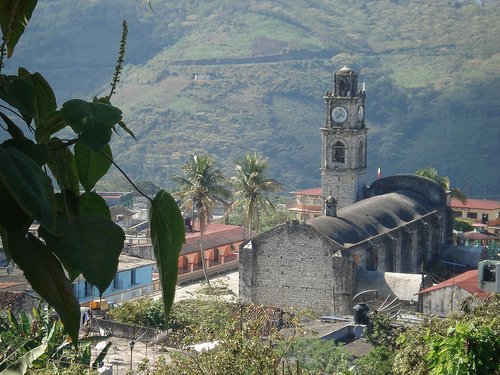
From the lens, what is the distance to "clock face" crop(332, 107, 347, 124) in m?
37.3

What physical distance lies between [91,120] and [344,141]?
35.6m

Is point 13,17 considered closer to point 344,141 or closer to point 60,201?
point 60,201

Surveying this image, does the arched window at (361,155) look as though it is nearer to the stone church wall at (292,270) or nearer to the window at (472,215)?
the stone church wall at (292,270)

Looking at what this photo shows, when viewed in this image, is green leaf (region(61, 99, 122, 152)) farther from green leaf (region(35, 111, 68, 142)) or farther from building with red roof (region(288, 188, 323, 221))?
building with red roof (region(288, 188, 323, 221))

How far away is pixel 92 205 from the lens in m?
1.90

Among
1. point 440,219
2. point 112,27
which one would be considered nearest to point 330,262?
point 440,219

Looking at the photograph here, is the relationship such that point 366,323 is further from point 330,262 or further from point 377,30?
point 377,30

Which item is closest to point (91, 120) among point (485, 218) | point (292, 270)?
point (292, 270)

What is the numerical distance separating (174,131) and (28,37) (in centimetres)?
4017

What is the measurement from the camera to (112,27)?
145000 mm

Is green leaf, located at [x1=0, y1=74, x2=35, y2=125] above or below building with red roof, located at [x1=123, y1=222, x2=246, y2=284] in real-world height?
above

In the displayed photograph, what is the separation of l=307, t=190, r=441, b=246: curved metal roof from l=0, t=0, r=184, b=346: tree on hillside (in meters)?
28.1

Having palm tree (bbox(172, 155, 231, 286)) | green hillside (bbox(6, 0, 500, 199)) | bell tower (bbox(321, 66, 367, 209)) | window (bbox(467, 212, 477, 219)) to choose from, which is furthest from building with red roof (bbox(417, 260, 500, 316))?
green hillside (bbox(6, 0, 500, 199))

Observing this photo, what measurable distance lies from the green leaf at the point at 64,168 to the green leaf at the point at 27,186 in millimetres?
255
